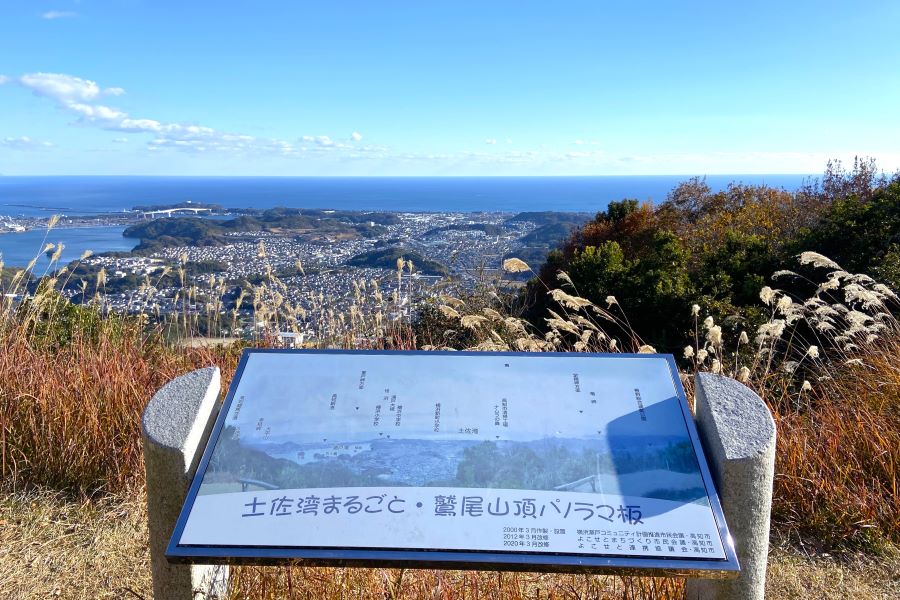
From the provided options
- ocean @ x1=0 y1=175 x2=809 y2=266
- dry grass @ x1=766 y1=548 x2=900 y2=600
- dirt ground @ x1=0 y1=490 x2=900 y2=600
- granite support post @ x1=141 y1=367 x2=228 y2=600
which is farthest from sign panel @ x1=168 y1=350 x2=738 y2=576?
ocean @ x1=0 y1=175 x2=809 y2=266

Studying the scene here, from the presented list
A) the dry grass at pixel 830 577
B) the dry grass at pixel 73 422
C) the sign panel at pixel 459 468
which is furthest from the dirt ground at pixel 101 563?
the sign panel at pixel 459 468

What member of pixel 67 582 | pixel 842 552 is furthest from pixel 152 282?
pixel 842 552

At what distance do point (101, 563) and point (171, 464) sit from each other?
1.31m

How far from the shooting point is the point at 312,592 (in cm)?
205

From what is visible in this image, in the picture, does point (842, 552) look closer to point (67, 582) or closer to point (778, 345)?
point (67, 582)

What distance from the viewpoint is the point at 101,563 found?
8.45ft

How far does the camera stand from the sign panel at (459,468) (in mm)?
1454

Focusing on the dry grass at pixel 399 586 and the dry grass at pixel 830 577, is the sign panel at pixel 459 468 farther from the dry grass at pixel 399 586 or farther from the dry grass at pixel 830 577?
the dry grass at pixel 830 577

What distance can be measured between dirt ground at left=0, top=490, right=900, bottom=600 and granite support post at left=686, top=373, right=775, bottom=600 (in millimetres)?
784

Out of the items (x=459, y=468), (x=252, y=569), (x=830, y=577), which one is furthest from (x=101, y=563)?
(x=830, y=577)

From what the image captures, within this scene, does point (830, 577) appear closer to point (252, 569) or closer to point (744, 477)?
point (744, 477)

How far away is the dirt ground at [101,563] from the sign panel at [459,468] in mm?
727

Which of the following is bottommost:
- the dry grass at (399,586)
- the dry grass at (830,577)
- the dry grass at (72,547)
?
the dry grass at (830,577)

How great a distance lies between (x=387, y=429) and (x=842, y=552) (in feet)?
7.41
